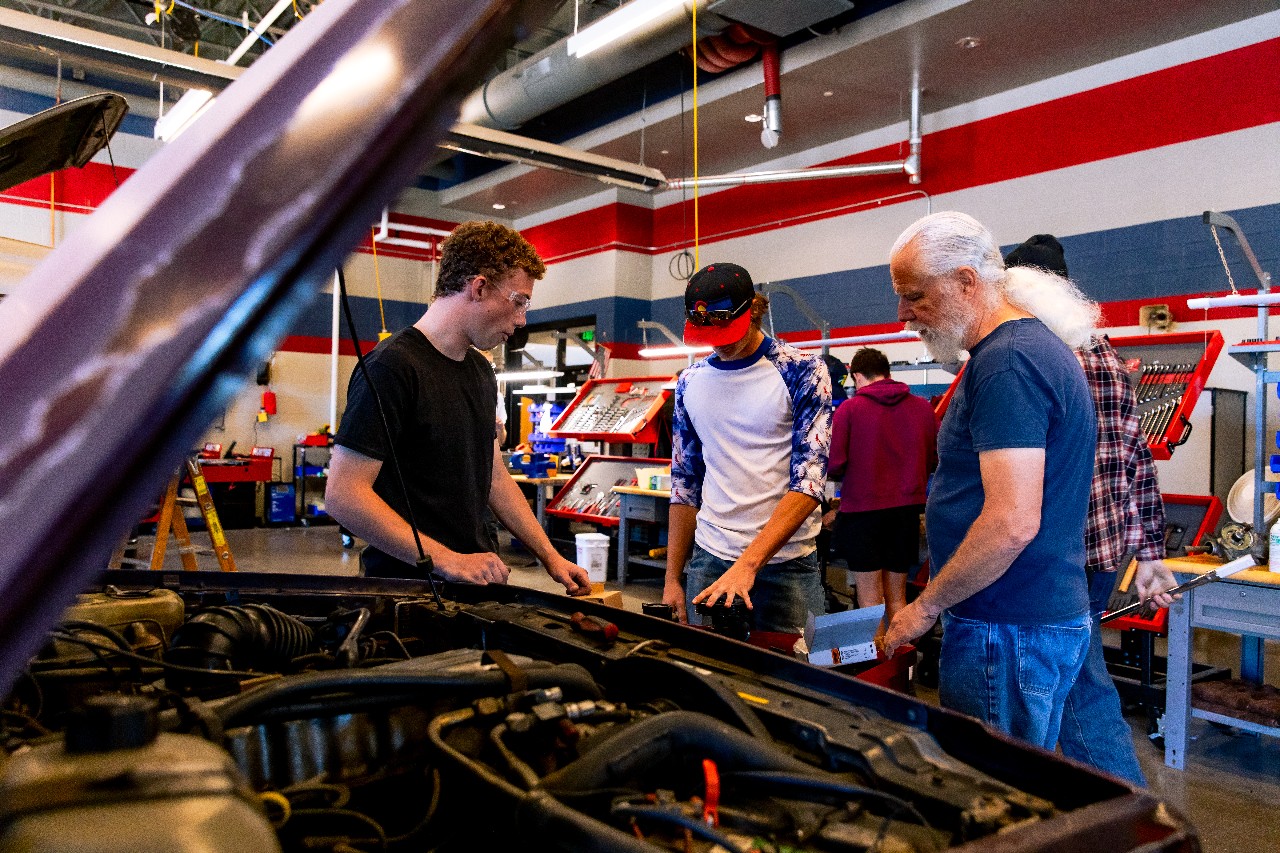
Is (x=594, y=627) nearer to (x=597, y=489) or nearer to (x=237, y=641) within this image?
(x=237, y=641)

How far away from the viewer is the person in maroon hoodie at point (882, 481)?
437 cm

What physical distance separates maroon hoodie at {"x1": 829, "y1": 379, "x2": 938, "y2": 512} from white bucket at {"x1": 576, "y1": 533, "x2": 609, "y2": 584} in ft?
7.58

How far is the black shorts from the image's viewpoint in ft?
14.5

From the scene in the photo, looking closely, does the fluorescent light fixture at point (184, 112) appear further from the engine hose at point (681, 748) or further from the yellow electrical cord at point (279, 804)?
the engine hose at point (681, 748)

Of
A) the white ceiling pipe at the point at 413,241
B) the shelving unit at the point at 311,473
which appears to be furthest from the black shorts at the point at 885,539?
the white ceiling pipe at the point at 413,241

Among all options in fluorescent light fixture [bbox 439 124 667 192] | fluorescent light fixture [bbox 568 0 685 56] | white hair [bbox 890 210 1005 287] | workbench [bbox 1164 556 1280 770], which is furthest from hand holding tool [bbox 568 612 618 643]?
fluorescent light fixture [bbox 439 124 667 192]

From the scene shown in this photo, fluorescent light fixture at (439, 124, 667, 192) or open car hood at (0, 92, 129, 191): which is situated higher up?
fluorescent light fixture at (439, 124, 667, 192)

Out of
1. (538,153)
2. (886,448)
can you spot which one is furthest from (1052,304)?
(538,153)

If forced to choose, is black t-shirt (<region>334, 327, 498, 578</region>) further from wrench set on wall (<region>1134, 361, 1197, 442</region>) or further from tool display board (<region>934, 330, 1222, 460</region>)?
wrench set on wall (<region>1134, 361, 1197, 442</region>)

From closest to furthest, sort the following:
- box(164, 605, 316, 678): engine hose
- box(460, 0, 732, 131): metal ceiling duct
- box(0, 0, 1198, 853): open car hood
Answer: box(0, 0, 1198, 853): open car hood
box(164, 605, 316, 678): engine hose
box(460, 0, 732, 131): metal ceiling duct

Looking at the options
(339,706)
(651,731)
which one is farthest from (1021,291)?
(339,706)

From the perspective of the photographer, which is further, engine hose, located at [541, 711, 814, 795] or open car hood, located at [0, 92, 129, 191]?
open car hood, located at [0, 92, 129, 191]

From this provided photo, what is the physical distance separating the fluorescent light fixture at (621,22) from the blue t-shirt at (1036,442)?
138 inches

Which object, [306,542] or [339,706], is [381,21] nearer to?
[339,706]
